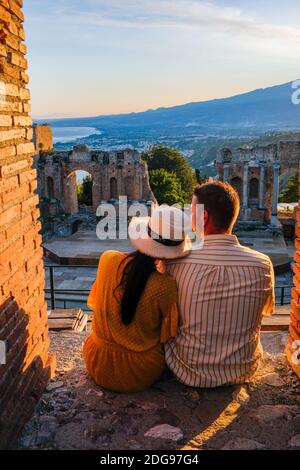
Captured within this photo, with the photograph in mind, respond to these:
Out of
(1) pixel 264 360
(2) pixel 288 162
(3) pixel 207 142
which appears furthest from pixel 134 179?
(3) pixel 207 142

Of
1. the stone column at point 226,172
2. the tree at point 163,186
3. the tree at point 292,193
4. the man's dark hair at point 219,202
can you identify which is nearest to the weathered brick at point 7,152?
the man's dark hair at point 219,202

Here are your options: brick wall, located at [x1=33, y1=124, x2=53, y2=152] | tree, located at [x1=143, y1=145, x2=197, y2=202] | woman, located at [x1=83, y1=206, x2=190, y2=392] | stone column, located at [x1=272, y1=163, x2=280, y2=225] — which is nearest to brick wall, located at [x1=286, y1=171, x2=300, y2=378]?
woman, located at [x1=83, y1=206, x2=190, y2=392]

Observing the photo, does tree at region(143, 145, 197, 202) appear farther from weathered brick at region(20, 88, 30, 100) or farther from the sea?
the sea

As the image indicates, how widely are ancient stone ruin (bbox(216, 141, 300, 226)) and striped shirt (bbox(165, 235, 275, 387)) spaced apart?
25.5m

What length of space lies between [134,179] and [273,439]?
2571 centimetres

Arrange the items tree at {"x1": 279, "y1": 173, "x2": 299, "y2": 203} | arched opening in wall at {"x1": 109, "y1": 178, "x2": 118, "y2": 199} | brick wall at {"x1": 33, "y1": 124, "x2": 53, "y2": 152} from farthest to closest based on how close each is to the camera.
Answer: tree at {"x1": 279, "y1": 173, "x2": 299, "y2": 203} → brick wall at {"x1": 33, "y1": 124, "x2": 53, "y2": 152} → arched opening in wall at {"x1": 109, "y1": 178, "x2": 118, "y2": 199}

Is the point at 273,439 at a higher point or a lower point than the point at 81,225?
higher

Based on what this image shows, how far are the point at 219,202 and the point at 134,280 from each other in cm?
98

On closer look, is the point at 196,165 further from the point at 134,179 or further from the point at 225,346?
the point at 225,346

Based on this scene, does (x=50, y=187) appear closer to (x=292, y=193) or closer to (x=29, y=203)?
(x=29, y=203)

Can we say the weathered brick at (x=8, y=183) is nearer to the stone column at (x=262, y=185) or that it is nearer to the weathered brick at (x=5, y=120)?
the weathered brick at (x=5, y=120)

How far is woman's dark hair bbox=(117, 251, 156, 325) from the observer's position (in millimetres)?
3771

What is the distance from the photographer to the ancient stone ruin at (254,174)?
95.4 feet

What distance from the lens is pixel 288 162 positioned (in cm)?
3130
